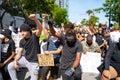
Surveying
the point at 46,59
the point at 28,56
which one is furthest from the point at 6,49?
the point at 46,59

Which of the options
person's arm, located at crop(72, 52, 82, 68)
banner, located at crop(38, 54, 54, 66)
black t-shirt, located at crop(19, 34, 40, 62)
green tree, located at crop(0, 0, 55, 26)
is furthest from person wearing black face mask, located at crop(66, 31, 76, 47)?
green tree, located at crop(0, 0, 55, 26)

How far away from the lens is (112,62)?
688cm

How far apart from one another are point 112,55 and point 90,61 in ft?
20.6

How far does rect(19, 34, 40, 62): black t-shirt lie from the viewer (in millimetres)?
8273

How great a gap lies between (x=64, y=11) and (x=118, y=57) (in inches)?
4837

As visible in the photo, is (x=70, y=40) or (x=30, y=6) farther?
(x=30, y=6)

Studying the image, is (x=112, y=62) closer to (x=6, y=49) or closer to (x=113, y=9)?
(x=6, y=49)

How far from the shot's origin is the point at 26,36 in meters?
8.27

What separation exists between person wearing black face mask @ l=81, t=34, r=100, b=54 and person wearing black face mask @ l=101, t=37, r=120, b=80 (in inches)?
186

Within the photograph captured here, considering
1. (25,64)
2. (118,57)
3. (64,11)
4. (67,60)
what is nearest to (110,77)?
(118,57)

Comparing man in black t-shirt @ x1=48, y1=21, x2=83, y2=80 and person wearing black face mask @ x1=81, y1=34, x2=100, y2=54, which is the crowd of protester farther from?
person wearing black face mask @ x1=81, y1=34, x2=100, y2=54

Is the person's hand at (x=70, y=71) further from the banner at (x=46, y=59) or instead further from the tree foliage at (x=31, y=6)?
the tree foliage at (x=31, y=6)

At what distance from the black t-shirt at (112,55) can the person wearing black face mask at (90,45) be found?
15.5 feet

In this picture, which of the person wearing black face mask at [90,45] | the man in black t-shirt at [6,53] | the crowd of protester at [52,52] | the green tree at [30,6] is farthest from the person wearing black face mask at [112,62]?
the green tree at [30,6]
